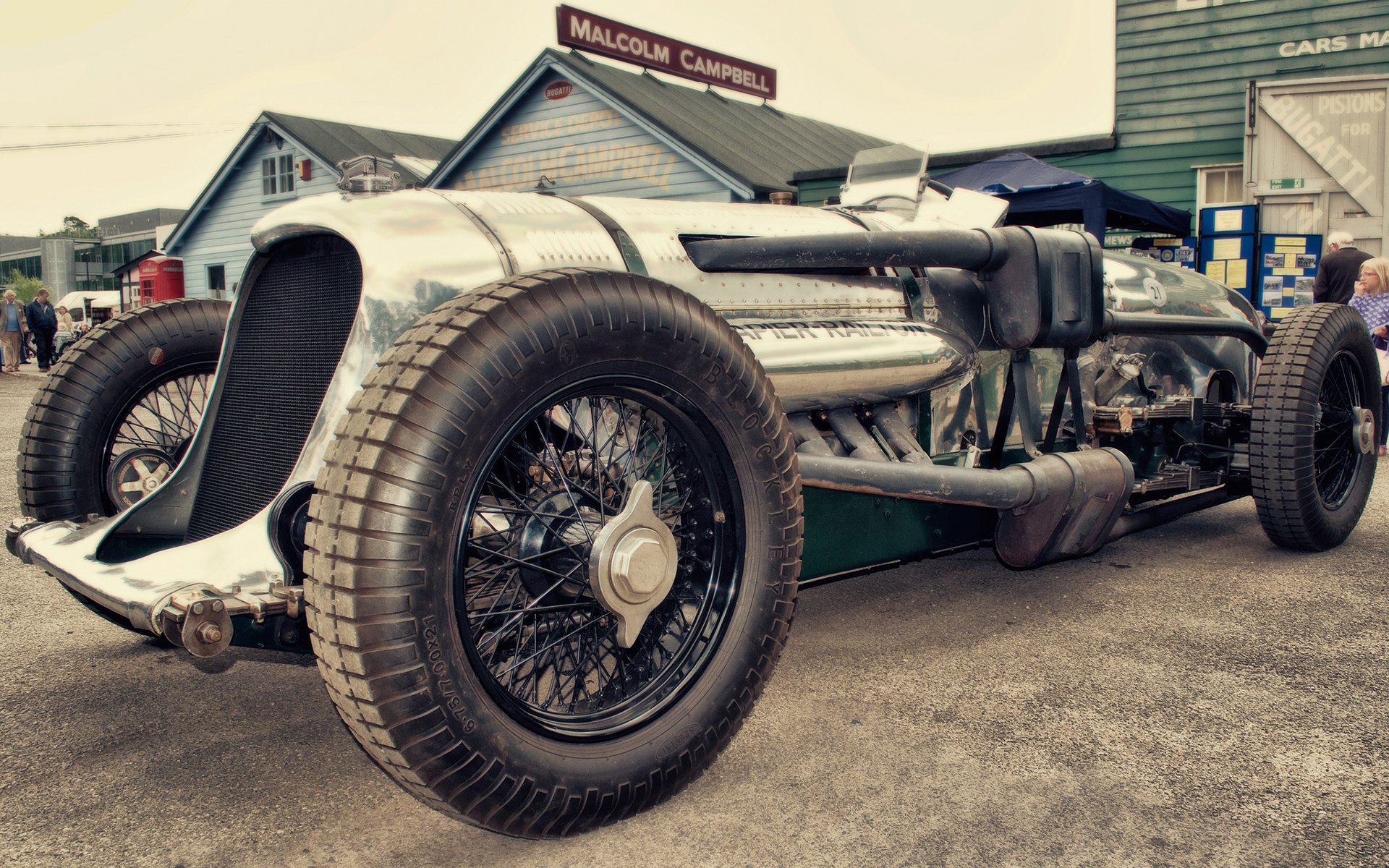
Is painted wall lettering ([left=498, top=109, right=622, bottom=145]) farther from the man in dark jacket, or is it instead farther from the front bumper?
the front bumper

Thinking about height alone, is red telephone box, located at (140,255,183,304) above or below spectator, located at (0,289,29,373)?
above

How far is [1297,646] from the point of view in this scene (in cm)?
315

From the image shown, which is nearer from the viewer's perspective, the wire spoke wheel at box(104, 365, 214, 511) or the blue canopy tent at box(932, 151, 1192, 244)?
the wire spoke wheel at box(104, 365, 214, 511)

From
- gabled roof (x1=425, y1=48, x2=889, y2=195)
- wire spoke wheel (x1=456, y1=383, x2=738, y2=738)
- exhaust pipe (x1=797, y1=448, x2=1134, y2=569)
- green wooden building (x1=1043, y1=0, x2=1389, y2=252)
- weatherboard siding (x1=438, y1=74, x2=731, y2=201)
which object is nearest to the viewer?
wire spoke wheel (x1=456, y1=383, x2=738, y2=738)

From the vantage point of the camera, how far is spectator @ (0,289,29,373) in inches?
762

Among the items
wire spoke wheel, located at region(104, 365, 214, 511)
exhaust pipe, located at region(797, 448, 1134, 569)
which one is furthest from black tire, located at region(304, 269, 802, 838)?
wire spoke wheel, located at region(104, 365, 214, 511)

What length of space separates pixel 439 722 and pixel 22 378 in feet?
66.0

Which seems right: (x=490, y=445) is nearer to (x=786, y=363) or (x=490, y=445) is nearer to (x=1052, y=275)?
(x=786, y=363)

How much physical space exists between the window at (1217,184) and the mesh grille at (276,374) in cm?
1223

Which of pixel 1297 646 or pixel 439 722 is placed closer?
pixel 439 722

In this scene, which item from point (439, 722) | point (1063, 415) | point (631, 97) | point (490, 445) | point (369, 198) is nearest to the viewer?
point (439, 722)

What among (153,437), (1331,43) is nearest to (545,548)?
(153,437)

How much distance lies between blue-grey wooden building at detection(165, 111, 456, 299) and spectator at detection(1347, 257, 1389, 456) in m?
17.9

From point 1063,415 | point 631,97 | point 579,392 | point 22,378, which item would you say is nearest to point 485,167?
point 631,97
